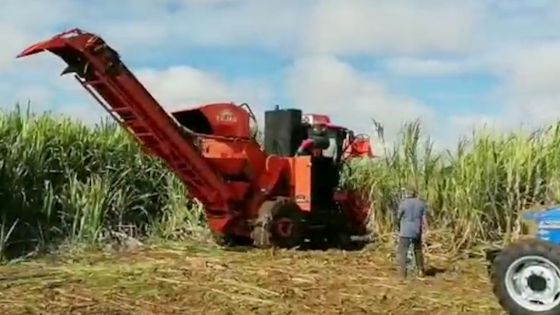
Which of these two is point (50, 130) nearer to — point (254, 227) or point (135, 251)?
point (135, 251)

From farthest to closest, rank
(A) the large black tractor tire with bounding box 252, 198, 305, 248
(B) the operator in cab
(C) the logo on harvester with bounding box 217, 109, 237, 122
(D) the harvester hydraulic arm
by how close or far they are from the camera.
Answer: (B) the operator in cab, (C) the logo on harvester with bounding box 217, 109, 237, 122, (A) the large black tractor tire with bounding box 252, 198, 305, 248, (D) the harvester hydraulic arm

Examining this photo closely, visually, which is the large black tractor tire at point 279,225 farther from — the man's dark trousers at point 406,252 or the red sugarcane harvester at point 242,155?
the man's dark trousers at point 406,252

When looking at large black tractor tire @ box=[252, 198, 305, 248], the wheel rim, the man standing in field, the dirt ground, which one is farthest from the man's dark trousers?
the wheel rim

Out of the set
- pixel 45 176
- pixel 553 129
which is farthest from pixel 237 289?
pixel 553 129

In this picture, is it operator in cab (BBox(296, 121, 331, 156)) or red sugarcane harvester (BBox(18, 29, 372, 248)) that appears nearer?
red sugarcane harvester (BBox(18, 29, 372, 248))

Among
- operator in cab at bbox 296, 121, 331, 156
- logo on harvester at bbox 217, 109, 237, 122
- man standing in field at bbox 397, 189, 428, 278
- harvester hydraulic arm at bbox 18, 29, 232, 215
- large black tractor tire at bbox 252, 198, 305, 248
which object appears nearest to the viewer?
man standing in field at bbox 397, 189, 428, 278

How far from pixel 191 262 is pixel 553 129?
18.6ft

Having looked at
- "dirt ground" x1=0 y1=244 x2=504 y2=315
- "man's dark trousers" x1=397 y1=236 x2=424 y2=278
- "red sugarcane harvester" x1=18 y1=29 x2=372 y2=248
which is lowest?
"dirt ground" x1=0 y1=244 x2=504 y2=315

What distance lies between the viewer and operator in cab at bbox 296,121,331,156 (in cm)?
1416

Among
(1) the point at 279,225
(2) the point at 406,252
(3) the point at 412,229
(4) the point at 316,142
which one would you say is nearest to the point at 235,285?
(2) the point at 406,252

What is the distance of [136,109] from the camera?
12477 millimetres

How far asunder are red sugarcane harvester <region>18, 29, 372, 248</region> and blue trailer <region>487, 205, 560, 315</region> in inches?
200

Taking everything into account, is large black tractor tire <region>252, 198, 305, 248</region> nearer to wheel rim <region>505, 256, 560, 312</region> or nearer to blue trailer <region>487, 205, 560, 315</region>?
blue trailer <region>487, 205, 560, 315</region>

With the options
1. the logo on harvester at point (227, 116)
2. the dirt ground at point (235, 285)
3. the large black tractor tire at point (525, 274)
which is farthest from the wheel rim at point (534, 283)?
the logo on harvester at point (227, 116)
